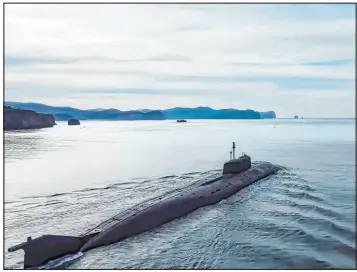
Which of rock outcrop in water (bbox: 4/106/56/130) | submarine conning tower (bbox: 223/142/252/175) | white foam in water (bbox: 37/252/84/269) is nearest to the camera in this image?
white foam in water (bbox: 37/252/84/269)

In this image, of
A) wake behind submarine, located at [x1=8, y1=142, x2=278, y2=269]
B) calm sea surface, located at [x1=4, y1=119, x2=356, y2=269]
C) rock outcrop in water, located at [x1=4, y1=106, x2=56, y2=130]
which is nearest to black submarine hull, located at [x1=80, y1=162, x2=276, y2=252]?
wake behind submarine, located at [x1=8, y1=142, x2=278, y2=269]

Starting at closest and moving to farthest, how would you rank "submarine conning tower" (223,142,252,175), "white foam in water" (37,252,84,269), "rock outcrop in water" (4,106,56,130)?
1. "white foam in water" (37,252,84,269)
2. "submarine conning tower" (223,142,252,175)
3. "rock outcrop in water" (4,106,56,130)

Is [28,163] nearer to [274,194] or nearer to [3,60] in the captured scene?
[274,194]

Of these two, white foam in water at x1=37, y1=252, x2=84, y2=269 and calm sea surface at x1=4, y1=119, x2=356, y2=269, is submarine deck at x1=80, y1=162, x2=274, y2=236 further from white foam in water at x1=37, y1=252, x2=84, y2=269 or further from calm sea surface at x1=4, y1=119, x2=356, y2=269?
white foam in water at x1=37, y1=252, x2=84, y2=269

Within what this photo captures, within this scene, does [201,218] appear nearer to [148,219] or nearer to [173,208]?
[173,208]

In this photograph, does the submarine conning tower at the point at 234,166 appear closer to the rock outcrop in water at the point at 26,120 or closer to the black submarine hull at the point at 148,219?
the black submarine hull at the point at 148,219

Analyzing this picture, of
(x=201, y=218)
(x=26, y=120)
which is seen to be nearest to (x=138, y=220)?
(x=201, y=218)

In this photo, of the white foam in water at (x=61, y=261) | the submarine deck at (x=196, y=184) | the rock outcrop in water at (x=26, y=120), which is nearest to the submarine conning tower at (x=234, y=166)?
the submarine deck at (x=196, y=184)
